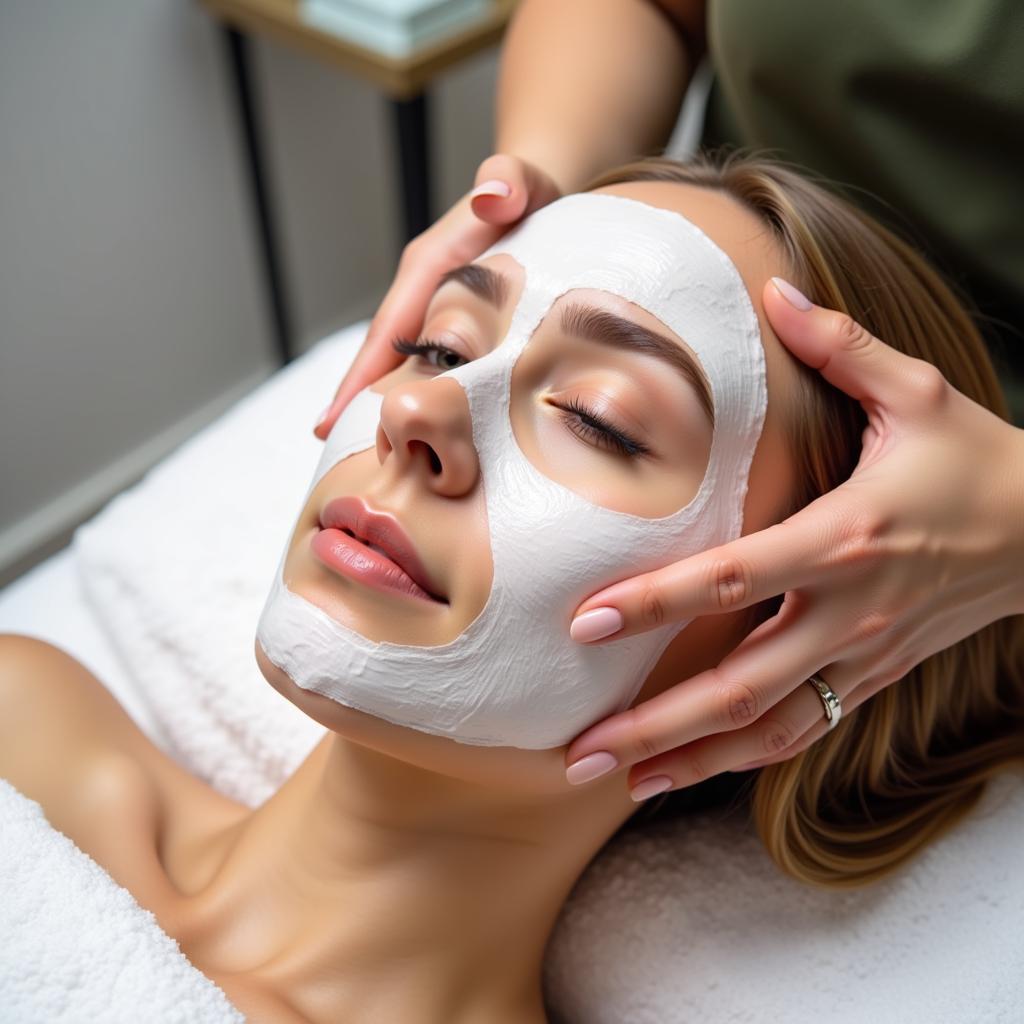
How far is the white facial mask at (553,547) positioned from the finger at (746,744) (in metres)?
0.05

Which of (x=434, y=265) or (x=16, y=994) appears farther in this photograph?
(x=434, y=265)

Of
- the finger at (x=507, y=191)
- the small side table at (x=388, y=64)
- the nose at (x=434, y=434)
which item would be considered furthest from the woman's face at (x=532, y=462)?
the small side table at (x=388, y=64)

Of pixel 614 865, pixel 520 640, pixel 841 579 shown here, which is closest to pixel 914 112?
pixel 841 579

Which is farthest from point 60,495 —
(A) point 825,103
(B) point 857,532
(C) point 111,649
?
(B) point 857,532

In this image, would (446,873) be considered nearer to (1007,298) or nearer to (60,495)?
(1007,298)

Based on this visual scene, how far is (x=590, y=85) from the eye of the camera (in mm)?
1056

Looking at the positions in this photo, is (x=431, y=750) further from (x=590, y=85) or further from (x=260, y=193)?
(x=260, y=193)

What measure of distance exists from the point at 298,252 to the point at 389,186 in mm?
257

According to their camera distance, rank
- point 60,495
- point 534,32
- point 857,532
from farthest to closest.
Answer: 1. point 60,495
2. point 534,32
3. point 857,532

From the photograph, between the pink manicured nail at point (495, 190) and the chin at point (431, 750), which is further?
the pink manicured nail at point (495, 190)

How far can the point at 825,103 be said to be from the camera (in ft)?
3.02

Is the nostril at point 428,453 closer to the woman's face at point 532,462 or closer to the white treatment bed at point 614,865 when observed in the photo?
the woman's face at point 532,462

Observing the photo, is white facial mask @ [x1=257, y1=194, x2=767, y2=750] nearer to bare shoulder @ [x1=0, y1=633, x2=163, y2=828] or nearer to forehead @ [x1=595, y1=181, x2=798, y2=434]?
forehead @ [x1=595, y1=181, x2=798, y2=434]

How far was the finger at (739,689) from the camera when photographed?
660mm
